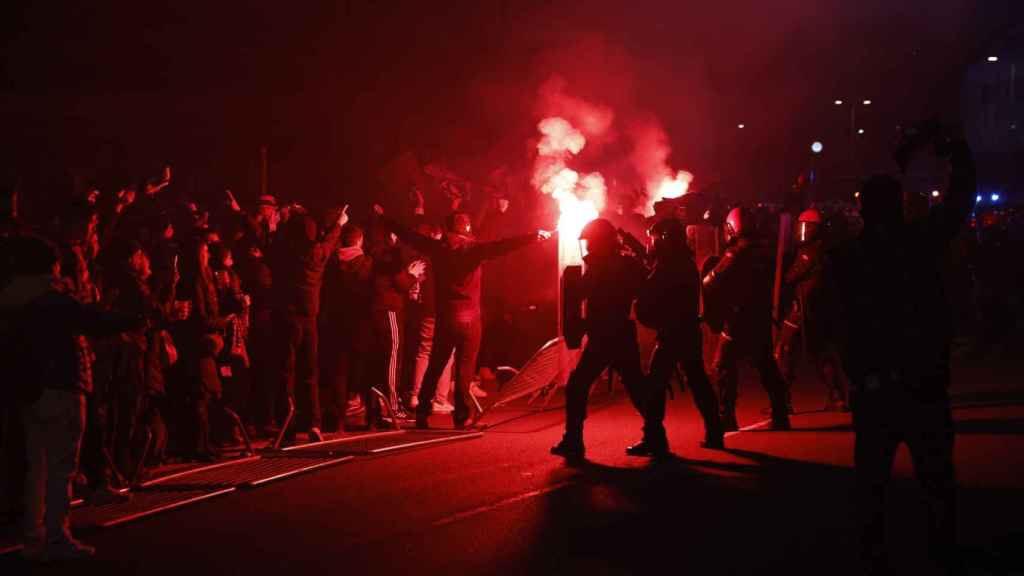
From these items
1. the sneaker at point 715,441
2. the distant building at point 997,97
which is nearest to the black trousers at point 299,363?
the sneaker at point 715,441

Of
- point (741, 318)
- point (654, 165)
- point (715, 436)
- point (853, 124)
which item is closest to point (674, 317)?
point (715, 436)

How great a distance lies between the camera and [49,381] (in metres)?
6.03

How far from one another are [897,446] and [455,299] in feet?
19.8

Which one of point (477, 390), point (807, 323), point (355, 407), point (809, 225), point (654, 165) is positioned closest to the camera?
point (809, 225)

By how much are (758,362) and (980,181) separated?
4349 centimetres

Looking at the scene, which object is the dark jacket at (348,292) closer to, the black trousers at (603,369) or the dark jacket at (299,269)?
the dark jacket at (299,269)

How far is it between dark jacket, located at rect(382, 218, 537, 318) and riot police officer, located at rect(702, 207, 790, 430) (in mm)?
1936

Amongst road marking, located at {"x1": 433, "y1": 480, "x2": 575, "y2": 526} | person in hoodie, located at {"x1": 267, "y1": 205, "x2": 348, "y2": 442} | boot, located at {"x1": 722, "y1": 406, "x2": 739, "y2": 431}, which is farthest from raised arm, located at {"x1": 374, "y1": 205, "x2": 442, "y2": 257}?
road marking, located at {"x1": 433, "y1": 480, "x2": 575, "y2": 526}

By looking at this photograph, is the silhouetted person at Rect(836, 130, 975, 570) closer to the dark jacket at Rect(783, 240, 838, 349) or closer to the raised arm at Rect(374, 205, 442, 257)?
the dark jacket at Rect(783, 240, 838, 349)

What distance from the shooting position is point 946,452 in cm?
552

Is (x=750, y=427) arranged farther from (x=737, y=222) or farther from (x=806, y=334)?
(x=737, y=222)

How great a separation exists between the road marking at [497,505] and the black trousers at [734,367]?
2903 mm

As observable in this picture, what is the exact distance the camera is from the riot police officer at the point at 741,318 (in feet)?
34.1

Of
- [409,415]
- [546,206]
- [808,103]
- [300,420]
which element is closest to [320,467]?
[300,420]
